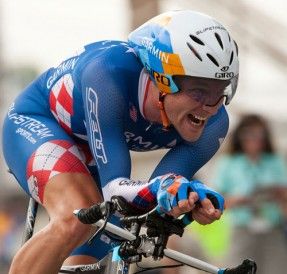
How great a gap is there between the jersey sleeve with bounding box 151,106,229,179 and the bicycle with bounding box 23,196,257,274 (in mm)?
747

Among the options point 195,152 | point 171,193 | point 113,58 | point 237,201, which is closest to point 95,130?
point 113,58

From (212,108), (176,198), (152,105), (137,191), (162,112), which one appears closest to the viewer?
(176,198)

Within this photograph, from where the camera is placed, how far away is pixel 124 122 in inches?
286

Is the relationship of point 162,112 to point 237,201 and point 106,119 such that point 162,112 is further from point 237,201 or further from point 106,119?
point 237,201

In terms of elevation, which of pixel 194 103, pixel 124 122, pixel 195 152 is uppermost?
pixel 194 103

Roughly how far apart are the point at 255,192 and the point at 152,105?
432 centimetres

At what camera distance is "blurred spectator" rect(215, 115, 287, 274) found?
11266 millimetres

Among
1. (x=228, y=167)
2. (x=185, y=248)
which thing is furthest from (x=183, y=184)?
(x=185, y=248)

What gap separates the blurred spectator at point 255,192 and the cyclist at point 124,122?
3730 mm

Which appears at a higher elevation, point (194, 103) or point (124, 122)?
point (194, 103)

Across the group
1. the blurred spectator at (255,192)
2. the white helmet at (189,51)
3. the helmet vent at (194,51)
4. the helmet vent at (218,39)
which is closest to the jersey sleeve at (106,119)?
the white helmet at (189,51)

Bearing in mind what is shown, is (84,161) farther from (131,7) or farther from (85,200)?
(131,7)

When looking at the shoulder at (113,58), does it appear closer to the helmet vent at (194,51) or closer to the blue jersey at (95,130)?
the blue jersey at (95,130)

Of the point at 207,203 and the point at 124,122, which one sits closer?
the point at 207,203
